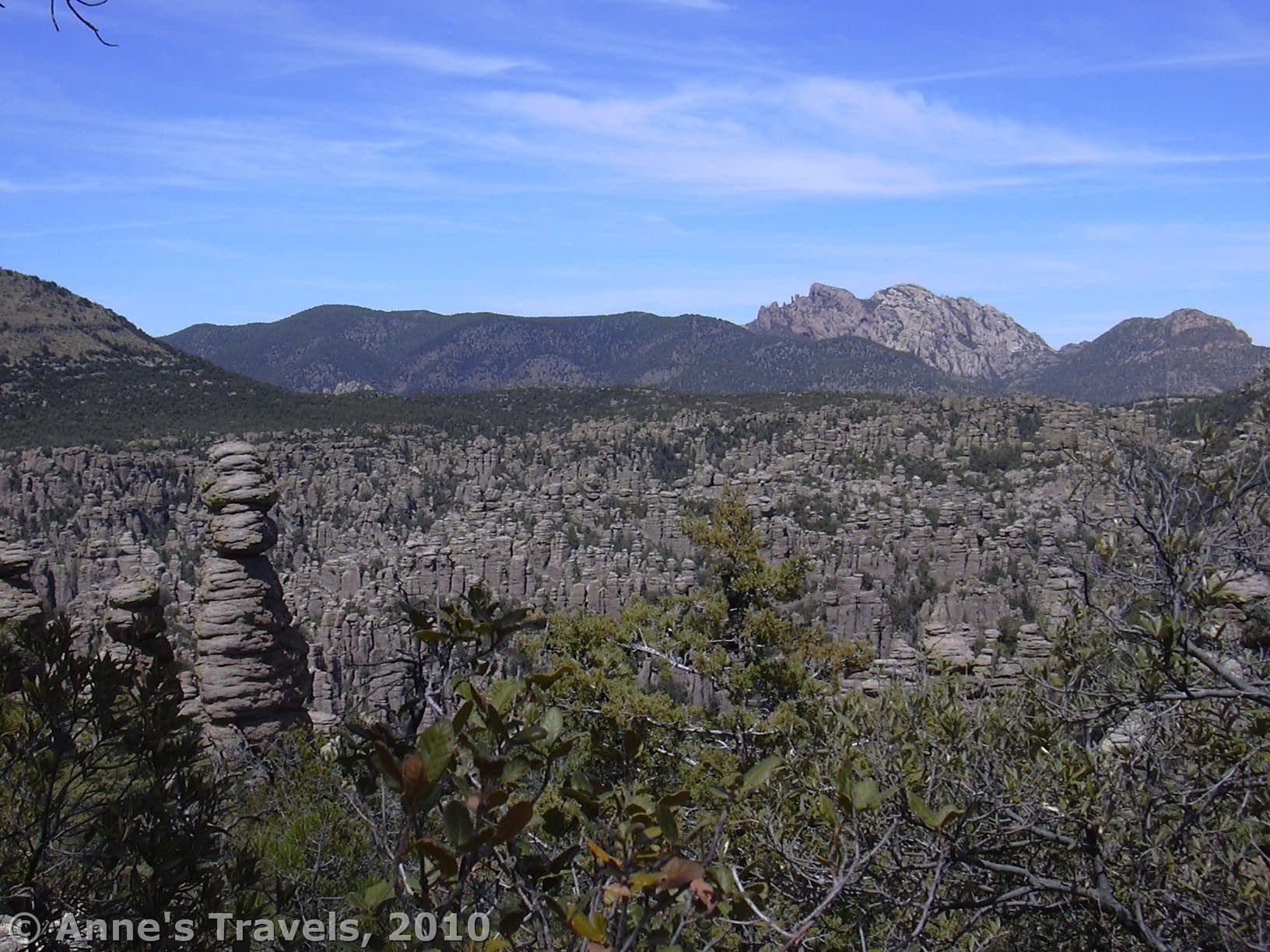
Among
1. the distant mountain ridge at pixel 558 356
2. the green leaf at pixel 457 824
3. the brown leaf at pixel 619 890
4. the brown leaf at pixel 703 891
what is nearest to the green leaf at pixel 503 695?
the green leaf at pixel 457 824

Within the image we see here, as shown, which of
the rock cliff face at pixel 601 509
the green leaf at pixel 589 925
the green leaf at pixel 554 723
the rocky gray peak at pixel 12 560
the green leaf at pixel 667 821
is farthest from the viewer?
the rock cliff face at pixel 601 509

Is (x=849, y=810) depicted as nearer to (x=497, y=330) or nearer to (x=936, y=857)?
(x=936, y=857)

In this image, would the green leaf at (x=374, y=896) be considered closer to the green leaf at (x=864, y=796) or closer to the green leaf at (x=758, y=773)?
the green leaf at (x=758, y=773)

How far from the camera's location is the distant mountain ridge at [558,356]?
481 ft

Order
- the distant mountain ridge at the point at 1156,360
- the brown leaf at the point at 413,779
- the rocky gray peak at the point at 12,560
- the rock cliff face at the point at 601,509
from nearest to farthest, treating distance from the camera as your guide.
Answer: the brown leaf at the point at 413,779
the rocky gray peak at the point at 12,560
the rock cliff face at the point at 601,509
the distant mountain ridge at the point at 1156,360

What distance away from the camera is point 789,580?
30.9ft

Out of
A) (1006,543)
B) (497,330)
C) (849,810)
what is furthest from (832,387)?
(849,810)

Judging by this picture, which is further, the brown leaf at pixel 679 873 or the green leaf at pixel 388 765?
the brown leaf at pixel 679 873

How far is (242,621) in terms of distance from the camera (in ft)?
45.1

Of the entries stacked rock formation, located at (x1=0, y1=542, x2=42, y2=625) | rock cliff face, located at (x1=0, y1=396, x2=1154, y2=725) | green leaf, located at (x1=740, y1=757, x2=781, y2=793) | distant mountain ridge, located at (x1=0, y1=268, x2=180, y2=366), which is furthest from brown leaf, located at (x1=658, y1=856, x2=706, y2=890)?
distant mountain ridge, located at (x1=0, y1=268, x2=180, y2=366)

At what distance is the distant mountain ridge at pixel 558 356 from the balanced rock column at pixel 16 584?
413ft

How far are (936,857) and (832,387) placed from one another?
133 meters

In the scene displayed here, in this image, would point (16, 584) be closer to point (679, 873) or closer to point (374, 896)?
point (374, 896)

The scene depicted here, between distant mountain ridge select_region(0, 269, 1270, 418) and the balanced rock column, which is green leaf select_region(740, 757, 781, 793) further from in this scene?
distant mountain ridge select_region(0, 269, 1270, 418)
